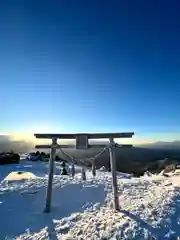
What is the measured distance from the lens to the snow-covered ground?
5156 mm

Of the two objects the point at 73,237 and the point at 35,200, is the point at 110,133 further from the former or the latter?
the point at 35,200

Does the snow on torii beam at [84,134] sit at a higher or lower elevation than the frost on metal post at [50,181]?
higher

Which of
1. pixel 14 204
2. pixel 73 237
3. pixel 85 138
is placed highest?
pixel 85 138

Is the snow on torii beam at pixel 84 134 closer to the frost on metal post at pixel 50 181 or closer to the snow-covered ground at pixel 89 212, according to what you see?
the frost on metal post at pixel 50 181

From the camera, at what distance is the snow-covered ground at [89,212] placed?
5.16 m

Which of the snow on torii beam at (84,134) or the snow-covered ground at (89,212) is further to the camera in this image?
the snow on torii beam at (84,134)

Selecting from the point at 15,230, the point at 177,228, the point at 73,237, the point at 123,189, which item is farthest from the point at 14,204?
the point at 177,228

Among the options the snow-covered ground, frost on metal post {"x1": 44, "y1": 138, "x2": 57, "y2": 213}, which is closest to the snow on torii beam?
frost on metal post {"x1": 44, "y1": 138, "x2": 57, "y2": 213}

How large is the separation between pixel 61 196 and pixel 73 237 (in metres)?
2.42

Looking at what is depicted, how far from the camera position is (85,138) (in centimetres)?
646

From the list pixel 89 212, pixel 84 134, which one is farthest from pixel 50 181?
pixel 84 134

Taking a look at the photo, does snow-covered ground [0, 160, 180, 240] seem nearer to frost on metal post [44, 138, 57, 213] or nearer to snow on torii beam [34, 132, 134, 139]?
frost on metal post [44, 138, 57, 213]

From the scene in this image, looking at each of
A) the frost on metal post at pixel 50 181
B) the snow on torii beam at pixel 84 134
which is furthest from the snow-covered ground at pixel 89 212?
the snow on torii beam at pixel 84 134

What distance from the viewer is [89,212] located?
6168mm
